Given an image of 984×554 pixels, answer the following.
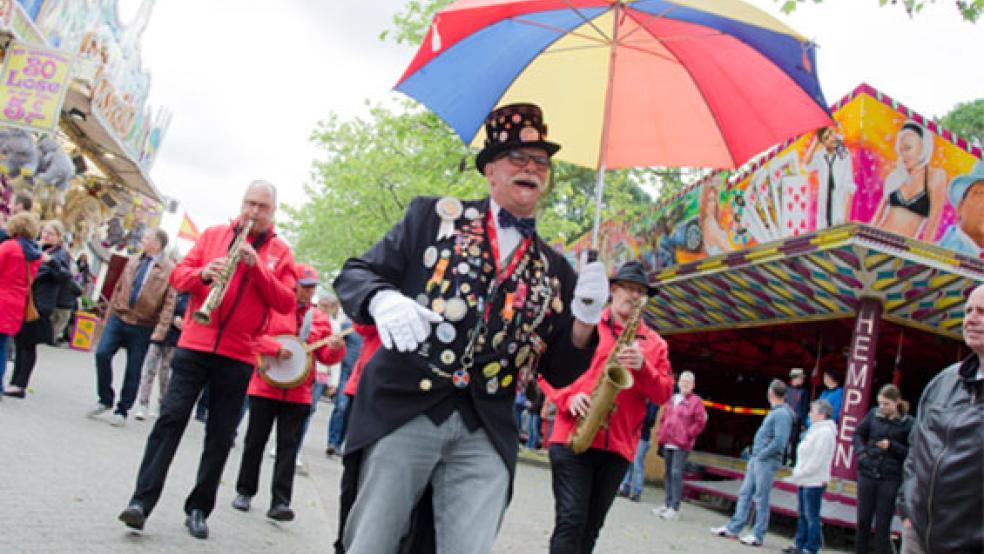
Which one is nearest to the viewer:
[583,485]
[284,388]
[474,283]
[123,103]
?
[474,283]

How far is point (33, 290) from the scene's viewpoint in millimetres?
10141

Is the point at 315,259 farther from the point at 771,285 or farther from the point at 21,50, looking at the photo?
the point at 771,285

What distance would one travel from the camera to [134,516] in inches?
189

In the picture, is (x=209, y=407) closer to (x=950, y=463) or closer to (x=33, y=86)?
(x=950, y=463)

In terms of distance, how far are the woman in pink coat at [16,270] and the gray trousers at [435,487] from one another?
714 cm

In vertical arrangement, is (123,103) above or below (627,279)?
above

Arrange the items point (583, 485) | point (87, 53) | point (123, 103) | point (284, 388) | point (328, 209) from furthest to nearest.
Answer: point (328, 209) → point (123, 103) → point (87, 53) → point (284, 388) → point (583, 485)

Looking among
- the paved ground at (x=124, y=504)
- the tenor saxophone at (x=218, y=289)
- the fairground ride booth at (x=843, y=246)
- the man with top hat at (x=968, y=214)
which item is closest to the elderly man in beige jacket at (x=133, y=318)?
the paved ground at (x=124, y=504)

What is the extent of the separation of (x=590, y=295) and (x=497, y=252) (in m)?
0.37

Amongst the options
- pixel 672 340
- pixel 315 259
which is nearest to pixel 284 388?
pixel 672 340

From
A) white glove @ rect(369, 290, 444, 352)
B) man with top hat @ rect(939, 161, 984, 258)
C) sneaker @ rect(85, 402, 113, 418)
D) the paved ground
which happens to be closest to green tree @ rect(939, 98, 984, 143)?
man with top hat @ rect(939, 161, 984, 258)

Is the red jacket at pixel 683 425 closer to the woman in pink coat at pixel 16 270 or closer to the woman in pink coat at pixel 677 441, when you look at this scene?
the woman in pink coat at pixel 677 441

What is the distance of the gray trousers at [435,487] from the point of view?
2.85 m

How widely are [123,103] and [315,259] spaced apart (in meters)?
22.3
